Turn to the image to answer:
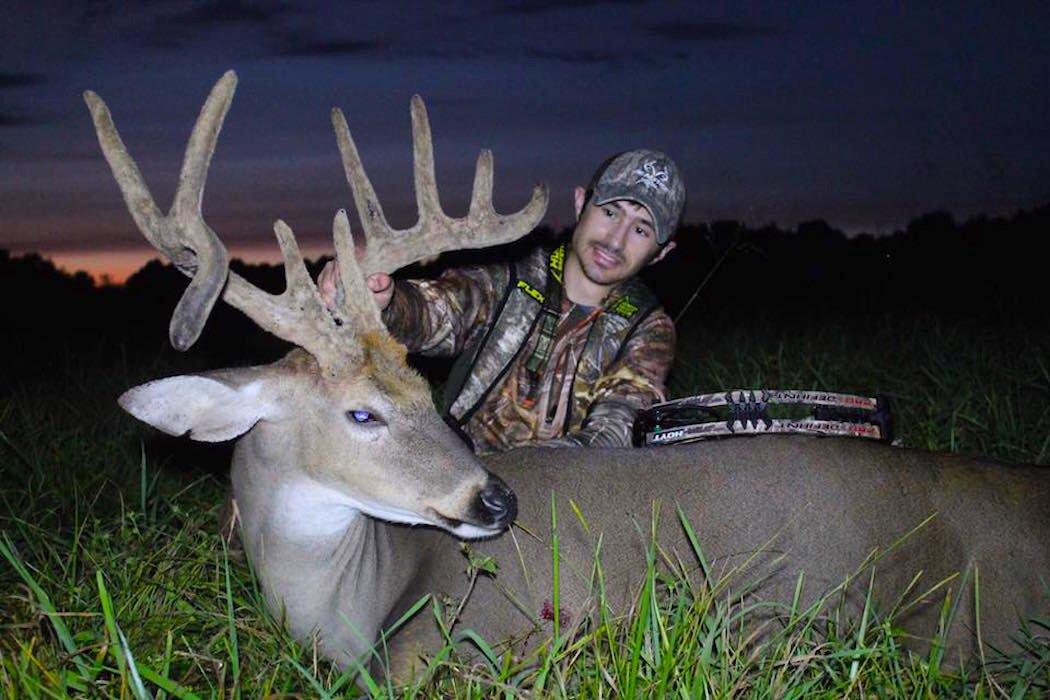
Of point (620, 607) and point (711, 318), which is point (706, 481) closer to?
point (620, 607)

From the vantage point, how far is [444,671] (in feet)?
9.34

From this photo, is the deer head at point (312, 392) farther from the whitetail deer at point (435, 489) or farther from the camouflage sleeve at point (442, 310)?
the camouflage sleeve at point (442, 310)

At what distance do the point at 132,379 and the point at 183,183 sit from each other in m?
4.65

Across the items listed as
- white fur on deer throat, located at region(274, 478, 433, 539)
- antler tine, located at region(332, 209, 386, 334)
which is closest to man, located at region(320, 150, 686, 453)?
Result: antler tine, located at region(332, 209, 386, 334)

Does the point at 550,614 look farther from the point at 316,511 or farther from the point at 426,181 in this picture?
the point at 426,181

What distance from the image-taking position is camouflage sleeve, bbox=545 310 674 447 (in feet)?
13.0

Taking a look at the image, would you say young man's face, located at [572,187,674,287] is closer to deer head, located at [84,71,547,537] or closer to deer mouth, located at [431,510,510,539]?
deer head, located at [84,71,547,537]

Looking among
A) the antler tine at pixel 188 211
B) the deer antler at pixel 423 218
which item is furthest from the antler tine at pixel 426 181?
the antler tine at pixel 188 211


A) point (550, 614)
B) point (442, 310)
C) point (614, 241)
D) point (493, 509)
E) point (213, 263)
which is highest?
point (213, 263)

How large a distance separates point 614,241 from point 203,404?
2.23m

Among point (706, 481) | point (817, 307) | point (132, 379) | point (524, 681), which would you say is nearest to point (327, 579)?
point (524, 681)

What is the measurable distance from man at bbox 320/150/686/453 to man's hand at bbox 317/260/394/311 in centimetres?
64

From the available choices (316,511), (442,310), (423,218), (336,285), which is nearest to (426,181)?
(423,218)

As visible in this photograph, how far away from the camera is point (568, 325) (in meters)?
4.65
